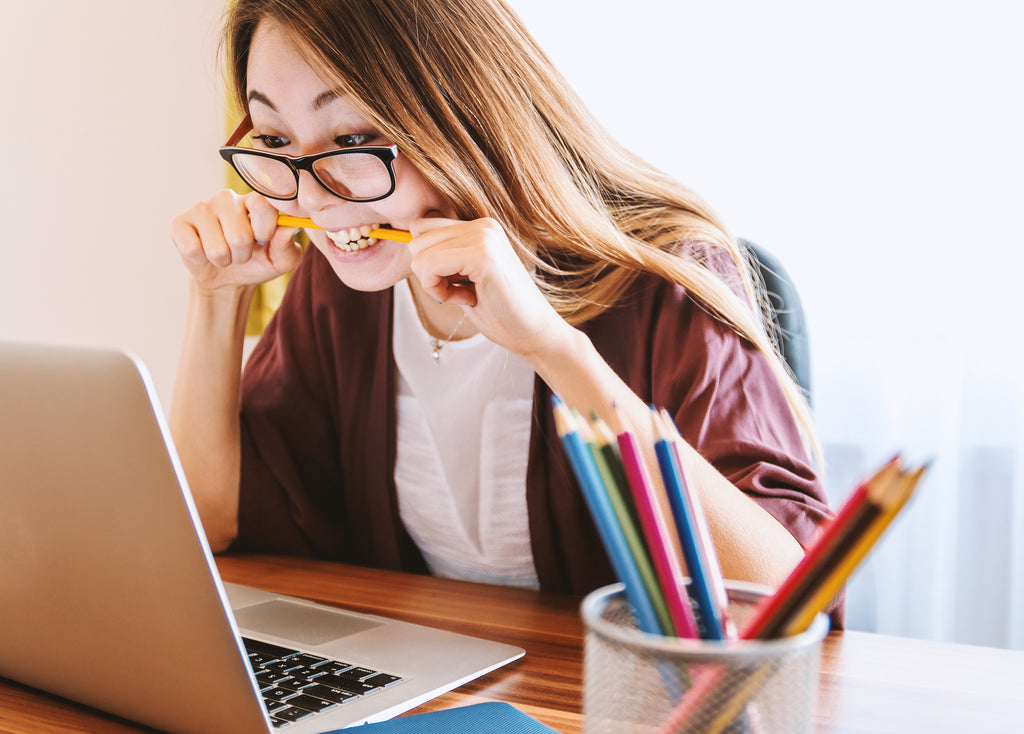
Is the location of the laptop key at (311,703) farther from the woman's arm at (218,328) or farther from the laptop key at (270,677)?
the woman's arm at (218,328)

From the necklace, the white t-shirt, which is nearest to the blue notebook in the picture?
the white t-shirt

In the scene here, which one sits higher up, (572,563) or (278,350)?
(278,350)

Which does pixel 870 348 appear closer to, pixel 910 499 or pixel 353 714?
pixel 353 714

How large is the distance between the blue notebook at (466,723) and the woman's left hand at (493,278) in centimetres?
32

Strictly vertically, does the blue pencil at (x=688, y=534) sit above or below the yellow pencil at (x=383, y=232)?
below

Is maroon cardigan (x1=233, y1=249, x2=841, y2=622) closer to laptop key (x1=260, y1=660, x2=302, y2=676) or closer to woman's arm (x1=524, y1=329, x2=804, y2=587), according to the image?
woman's arm (x1=524, y1=329, x2=804, y2=587)

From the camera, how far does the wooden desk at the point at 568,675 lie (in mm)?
575

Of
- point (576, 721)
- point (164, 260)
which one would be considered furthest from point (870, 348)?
point (164, 260)

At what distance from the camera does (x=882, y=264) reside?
1.71 m

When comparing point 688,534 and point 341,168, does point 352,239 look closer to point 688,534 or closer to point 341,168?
point 341,168

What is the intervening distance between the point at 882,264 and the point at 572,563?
971 millimetres

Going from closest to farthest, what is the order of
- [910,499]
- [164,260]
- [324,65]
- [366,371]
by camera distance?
[910,499]
[324,65]
[366,371]
[164,260]

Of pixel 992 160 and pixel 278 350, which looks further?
pixel 992 160

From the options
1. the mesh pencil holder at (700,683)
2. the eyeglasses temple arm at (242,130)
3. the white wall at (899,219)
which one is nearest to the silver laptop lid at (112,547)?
the mesh pencil holder at (700,683)
